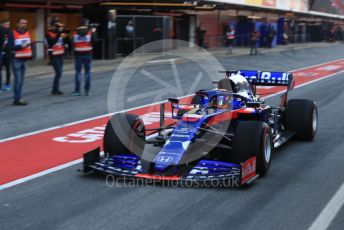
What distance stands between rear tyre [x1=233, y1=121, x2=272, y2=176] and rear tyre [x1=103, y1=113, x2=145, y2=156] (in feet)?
4.30

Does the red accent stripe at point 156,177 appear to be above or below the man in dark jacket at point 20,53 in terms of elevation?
below

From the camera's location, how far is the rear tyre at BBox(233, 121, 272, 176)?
6.95 metres

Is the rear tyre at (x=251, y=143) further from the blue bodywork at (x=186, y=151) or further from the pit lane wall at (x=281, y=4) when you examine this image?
the pit lane wall at (x=281, y=4)


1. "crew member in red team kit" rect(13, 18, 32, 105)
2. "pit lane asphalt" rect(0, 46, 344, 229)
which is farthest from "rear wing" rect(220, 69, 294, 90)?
"crew member in red team kit" rect(13, 18, 32, 105)

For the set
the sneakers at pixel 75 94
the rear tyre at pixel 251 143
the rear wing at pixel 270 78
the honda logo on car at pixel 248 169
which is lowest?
the sneakers at pixel 75 94

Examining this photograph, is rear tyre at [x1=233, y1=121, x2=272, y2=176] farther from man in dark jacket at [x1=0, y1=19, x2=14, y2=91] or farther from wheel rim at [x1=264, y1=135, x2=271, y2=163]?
man in dark jacket at [x1=0, y1=19, x2=14, y2=91]

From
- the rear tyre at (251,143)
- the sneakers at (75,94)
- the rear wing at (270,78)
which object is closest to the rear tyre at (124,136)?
the rear tyre at (251,143)

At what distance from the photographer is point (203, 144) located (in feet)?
23.7

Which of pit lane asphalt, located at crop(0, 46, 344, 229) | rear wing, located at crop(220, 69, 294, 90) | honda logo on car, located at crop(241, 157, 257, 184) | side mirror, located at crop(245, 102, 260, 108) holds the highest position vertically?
rear wing, located at crop(220, 69, 294, 90)

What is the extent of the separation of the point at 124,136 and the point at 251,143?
1.66 m

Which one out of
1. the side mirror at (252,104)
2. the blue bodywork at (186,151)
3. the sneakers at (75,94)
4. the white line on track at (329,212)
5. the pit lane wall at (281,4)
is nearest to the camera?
the white line on track at (329,212)

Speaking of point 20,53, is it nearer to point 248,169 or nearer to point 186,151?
point 186,151

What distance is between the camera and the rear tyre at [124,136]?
7.45 metres

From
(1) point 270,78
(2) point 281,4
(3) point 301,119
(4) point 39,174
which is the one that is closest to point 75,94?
(1) point 270,78
